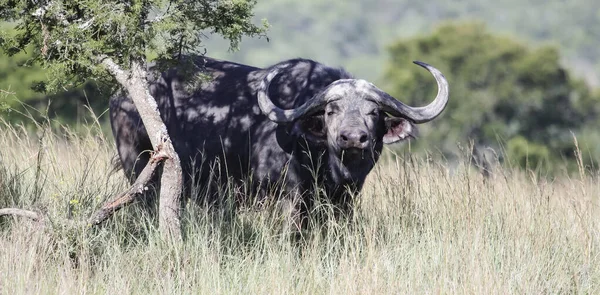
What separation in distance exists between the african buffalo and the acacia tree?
358 millimetres

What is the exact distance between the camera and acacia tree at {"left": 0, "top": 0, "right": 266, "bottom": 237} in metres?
5.85

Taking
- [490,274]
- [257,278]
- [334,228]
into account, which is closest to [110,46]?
[257,278]

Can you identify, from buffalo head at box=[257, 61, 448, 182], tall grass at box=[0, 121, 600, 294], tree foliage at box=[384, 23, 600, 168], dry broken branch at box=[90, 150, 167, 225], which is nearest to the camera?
tall grass at box=[0, 121, 600, 294]

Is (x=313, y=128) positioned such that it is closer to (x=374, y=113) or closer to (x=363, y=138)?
(x=374, y=113)

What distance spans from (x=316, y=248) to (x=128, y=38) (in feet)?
6.62

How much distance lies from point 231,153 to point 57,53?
228 centimetres

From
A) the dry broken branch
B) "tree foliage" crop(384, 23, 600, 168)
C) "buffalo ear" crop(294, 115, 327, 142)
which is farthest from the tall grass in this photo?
"tree foliage" crop(384, 23, 600, 168)

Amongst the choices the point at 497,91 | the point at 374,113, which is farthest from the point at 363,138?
the point at 497,91

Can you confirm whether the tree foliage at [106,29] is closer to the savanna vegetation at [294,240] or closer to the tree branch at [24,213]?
the savanna vegetation at [294,240]

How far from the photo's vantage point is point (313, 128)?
7371 millimetres

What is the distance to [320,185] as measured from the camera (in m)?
7.39

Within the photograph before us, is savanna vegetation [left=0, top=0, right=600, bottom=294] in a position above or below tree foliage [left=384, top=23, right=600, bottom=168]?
below

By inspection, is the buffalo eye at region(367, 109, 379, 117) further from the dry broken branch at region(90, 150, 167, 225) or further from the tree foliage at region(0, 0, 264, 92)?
the dry broken branch at region(90, 150, 167, 225)

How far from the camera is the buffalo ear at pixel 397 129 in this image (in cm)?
739
